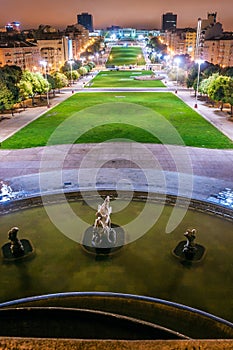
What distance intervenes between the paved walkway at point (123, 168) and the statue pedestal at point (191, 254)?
216 inches

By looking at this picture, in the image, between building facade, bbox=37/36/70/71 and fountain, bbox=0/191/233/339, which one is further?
building facade, bbox=37/36/70/71

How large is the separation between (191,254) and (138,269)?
2.38 metres

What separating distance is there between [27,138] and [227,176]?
20010mm

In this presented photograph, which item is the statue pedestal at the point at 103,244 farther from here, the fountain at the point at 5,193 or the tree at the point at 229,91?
the tree at the point at 229,91

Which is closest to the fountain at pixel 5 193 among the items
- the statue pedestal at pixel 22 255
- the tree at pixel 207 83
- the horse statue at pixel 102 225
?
the statue pedestal at pixel 22 255

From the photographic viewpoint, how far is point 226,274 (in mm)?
13312

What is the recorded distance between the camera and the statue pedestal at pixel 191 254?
46.4 feet

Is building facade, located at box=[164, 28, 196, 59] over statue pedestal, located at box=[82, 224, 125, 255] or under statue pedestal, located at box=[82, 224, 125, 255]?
over

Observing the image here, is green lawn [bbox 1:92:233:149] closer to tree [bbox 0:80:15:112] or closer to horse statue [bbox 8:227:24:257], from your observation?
tree [bbox 0:80:15:112]

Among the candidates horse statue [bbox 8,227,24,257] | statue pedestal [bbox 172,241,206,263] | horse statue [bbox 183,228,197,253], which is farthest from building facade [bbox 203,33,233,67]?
horse statue [bbox 8,227,24,257]

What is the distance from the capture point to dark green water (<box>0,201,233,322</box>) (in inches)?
488

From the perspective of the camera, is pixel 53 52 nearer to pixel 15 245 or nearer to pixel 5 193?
pixel 5 193

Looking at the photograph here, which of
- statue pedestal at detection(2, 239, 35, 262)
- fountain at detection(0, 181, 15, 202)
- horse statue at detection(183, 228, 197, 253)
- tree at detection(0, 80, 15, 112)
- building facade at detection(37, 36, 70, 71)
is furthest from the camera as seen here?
building facade at detection(37, 36, 70, 71)

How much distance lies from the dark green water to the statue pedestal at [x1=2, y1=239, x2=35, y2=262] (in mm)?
290
